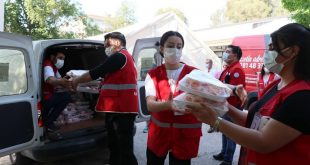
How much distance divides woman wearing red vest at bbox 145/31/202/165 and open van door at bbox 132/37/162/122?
1979mm

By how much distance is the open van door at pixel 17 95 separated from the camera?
338 cm

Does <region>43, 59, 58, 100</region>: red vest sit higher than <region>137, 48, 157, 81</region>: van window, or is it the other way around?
<region>137, 48, 157, 81</region>: van window

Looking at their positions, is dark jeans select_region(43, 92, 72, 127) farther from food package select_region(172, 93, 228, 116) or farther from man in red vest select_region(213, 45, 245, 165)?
food package select_region(172, 93, 228, 116)

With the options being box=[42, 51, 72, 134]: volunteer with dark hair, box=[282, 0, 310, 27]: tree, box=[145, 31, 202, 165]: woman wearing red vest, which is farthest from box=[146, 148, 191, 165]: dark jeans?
box=[282, 0, 310, 27]: tree

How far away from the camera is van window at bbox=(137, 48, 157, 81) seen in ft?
17.0

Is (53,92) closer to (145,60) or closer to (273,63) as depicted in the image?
(145,60)

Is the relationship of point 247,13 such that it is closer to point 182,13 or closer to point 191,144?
point 182,13

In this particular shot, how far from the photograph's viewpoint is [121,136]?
3.73m

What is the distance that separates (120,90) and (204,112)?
208cm

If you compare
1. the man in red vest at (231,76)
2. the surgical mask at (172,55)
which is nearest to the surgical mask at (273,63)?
the surgical mask at (172,55)

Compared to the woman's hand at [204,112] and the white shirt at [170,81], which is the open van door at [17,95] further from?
the woman's hand at [204,112]

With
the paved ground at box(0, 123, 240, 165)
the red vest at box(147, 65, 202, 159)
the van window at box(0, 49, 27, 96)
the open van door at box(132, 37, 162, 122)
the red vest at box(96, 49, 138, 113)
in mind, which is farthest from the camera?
the paved ground at box(0, 123, 240, 165)

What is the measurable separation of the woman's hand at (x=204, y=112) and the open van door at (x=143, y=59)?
10.1 ft

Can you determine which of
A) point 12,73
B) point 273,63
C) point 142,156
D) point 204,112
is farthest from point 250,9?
point 204,112
